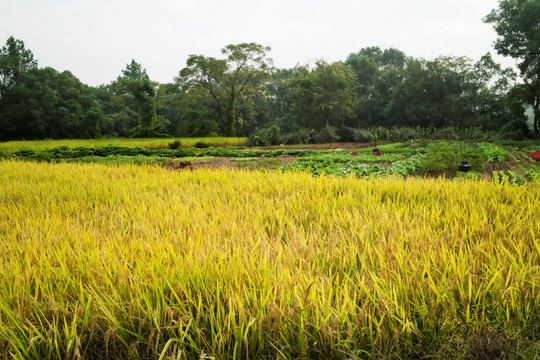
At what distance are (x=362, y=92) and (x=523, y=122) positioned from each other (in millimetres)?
17748

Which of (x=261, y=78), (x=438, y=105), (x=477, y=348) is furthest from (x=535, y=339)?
(x=261, y=78)

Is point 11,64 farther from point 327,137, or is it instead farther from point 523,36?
point 523,36

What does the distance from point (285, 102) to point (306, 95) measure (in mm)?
18128

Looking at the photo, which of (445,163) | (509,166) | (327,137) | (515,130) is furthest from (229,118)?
(445,163)

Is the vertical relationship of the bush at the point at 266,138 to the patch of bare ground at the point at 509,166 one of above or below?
above

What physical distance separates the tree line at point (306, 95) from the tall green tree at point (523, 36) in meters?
0.06

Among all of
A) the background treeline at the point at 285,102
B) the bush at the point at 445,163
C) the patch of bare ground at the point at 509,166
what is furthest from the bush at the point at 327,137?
the bush at the point at 445,163

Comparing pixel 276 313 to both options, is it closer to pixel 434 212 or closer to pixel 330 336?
pixel 330 336

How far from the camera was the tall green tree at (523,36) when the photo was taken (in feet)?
71.2

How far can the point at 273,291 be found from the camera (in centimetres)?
158

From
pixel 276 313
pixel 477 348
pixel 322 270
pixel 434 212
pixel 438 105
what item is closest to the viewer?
pixel 477 348

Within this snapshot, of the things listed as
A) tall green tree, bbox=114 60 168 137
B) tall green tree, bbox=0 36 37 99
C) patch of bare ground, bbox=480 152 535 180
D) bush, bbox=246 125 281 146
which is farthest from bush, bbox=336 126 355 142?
tall green tree, bbox=0 36 37 99

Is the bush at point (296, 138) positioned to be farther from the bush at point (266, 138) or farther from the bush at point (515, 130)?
the bush at point (515, 130)

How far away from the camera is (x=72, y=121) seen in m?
36.3
